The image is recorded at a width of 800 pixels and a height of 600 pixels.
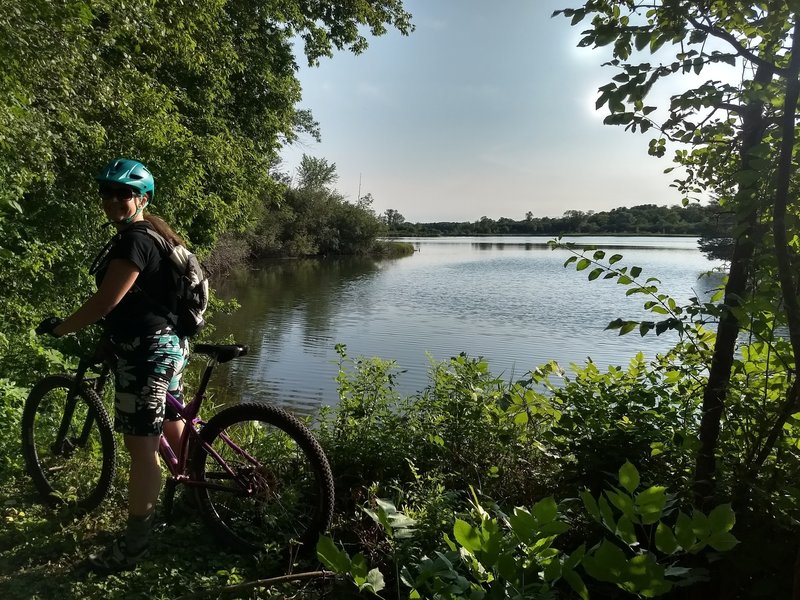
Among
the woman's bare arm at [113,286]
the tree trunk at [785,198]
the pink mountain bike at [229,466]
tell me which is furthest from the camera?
the pink mountain bike at [229,466]

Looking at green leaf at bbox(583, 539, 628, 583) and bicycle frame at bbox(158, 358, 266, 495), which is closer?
green leaf at bbox(583, 539, 628, 583)

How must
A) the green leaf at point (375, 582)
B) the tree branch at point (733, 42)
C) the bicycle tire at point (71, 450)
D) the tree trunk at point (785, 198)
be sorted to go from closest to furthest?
the green leaf at point (375, 582) < the tree trunk at point (785, 198) < the tree branch at point (733, 42) < the bicycle tire at point (71, 450)

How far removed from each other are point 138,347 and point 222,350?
1.25 ft

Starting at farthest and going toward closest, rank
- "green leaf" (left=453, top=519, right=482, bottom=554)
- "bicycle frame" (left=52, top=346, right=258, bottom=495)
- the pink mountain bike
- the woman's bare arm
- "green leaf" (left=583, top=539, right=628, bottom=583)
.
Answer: "bicycle frame" (left=52, top=346, right=258, bottom=495)
the pink mountain bike
the woman's bare arm
"green leaf" (left=453, top=519, right=482, bottom=554)
"green leaf" (left=583, top=539, right=628, bottom=583)

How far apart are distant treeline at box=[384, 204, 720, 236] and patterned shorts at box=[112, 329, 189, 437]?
6.60 feet

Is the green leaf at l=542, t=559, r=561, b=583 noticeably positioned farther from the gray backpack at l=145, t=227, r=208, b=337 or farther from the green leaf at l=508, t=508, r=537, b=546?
the gray backpack at l=145, t=227, r=208, b=337

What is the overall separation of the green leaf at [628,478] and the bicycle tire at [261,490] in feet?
5.46

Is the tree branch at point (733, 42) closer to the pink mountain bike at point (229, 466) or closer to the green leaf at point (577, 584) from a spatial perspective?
the green leaf at point (577, 584)

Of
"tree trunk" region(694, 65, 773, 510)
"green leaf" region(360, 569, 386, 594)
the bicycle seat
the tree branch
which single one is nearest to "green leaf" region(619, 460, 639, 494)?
"green leaf" region(360, 569, 386, 594)

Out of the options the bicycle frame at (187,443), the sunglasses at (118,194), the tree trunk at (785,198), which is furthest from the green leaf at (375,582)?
the sunglasses at (118,194)

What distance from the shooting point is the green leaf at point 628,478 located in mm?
970

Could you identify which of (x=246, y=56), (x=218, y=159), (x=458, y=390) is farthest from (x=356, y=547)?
(x=246, y=56)

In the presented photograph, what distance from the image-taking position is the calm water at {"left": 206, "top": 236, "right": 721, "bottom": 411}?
10.3m

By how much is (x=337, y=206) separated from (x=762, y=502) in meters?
53.8
